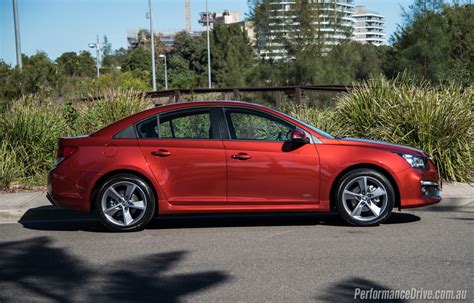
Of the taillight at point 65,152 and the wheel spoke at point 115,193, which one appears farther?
the taillight at point 65,152

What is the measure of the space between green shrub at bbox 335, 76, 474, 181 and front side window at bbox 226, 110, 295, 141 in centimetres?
391

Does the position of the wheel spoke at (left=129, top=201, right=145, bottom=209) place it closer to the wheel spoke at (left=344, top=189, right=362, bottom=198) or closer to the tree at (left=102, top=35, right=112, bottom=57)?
the wheel spoke at (left=344, top=189, right=362, bottom=198)

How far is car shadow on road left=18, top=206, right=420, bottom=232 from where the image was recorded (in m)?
8.03

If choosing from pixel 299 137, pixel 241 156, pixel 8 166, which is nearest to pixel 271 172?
pixel 241 156

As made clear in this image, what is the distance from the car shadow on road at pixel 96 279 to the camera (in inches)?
201

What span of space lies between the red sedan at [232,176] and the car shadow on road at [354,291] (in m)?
2.13

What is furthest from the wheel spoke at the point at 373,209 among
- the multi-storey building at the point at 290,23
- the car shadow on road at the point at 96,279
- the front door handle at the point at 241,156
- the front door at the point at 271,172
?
the multi-storey building at the point at 290,23

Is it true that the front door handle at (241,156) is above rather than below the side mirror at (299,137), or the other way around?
below

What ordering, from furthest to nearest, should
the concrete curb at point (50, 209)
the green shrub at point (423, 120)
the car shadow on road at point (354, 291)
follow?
the green shrub at point (423, 120)
the concrete curb at point (50, 209)
the car shadow on road at point (354, 291)

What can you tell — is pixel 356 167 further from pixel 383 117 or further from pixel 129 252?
pixel 383 117

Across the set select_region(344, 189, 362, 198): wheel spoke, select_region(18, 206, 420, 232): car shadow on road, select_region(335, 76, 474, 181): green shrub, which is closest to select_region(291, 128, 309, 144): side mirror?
select_region(344, 189, 362, 198): wheel spoke

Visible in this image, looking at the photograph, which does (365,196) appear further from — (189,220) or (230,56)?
(230,56)

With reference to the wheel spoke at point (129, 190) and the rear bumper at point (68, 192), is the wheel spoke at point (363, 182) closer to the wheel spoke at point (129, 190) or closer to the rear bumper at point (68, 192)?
the wheel spoke at point (129, 190)

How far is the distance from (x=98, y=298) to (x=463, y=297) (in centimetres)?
297
